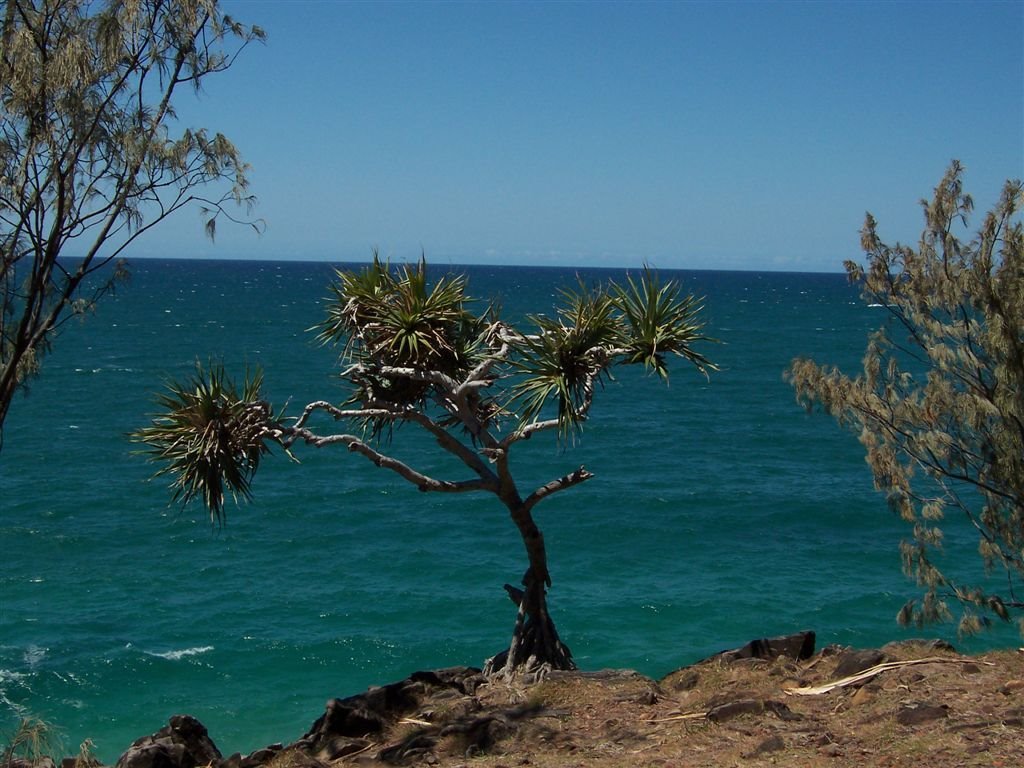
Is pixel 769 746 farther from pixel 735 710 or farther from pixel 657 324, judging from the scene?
pixel 657 324

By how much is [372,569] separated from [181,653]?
6535mm

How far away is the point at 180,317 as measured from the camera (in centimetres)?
10600

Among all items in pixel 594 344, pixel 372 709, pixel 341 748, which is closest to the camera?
pixel 341 748

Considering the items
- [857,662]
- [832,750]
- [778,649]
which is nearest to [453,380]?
[778,649]

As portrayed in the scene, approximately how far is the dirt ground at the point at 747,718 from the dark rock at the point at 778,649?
0.58 feet

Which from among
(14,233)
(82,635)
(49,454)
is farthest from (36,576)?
(14,233)

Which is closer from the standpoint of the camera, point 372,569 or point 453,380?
point 453,380

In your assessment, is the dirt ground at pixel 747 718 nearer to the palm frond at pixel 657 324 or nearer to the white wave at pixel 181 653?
the palm frond at pixel 657 324

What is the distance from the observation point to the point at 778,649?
39.5ft

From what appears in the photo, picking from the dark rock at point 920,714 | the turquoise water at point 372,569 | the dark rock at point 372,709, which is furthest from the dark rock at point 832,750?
the turquoise water at point 372,569

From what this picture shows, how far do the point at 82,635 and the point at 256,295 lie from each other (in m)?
125

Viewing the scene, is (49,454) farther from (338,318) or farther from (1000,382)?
(1000,382)

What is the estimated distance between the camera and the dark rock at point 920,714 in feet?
29.5

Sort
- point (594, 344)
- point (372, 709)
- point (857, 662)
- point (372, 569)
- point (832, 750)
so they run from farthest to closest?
point (372, 569) → point (594, 344) → point (372, 709) → point (857, 662) → point (832, 750)
